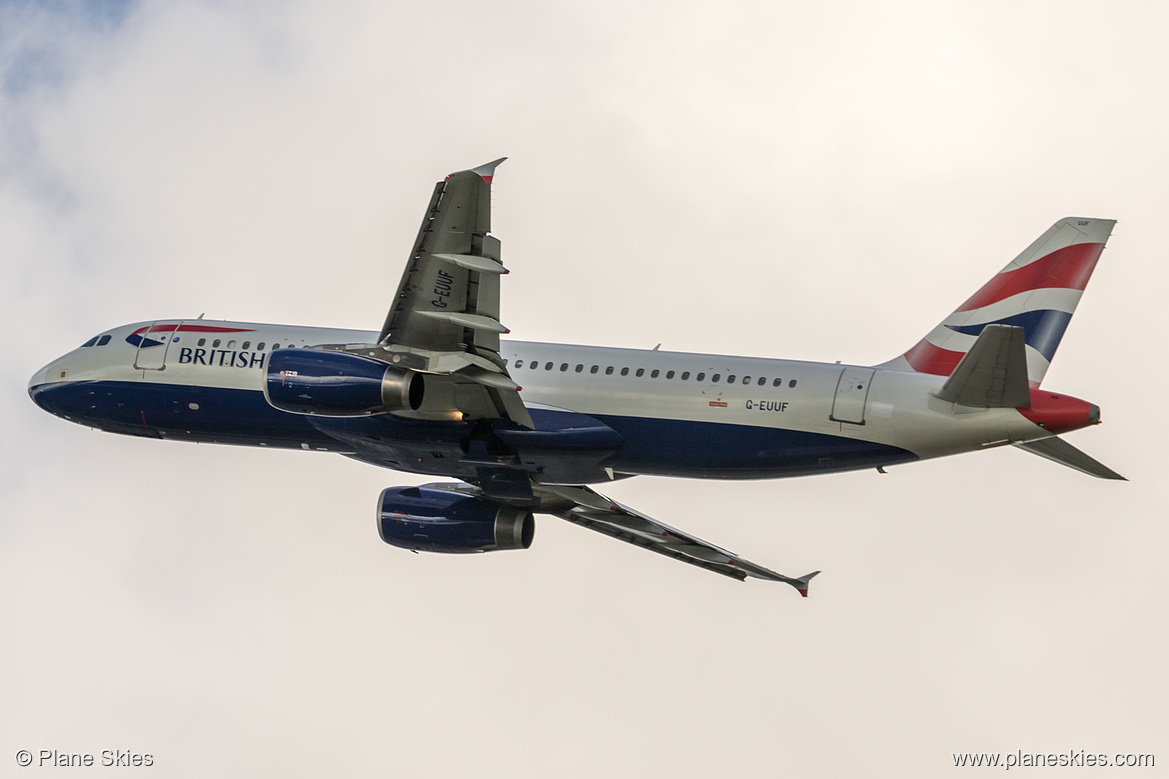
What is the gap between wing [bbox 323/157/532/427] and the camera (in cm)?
3119

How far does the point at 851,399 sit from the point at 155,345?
19.2 m

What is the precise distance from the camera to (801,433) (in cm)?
3547

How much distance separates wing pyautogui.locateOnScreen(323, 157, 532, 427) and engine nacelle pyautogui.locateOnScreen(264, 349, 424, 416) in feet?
1.35

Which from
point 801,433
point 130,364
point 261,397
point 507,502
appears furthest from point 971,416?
point 130,364

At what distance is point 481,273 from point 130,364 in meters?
13.6

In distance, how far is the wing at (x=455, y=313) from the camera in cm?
3119

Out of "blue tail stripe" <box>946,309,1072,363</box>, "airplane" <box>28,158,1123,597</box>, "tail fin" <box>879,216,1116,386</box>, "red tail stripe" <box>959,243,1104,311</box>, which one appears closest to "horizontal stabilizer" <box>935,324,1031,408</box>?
"airplane" <box>28,158,1123,597</box>

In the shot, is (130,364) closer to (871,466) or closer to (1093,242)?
(871,466)

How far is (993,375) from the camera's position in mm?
32562

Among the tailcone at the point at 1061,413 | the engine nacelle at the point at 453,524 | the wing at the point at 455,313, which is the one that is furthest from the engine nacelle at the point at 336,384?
the tailcone at the point at 1061,413

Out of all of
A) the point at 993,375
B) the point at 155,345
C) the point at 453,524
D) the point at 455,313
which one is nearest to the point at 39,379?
the point at 155,345

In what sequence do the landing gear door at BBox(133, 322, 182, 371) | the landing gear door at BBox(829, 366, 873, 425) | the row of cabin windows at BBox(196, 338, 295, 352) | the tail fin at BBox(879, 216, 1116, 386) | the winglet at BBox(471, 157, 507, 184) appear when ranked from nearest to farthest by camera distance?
the winglet at BBox(471, 157, 507, 184) → the landing gear door at BBox(829, 366, 873, 425) → the tail fin at BBox(879, 216, 1116, 386) → the row of cabin windows at BBox(196, 338, 295, 352) → the landing gear door at BBox(133, 322, 182, 371)

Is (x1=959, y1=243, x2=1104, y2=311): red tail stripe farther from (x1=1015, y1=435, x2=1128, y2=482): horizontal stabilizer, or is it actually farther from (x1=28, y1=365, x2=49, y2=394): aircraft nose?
(x1=28, y1=365, x2=49, y2=394): aircraft nose

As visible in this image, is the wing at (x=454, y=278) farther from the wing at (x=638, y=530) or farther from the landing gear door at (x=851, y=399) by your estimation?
the wing at (x=638, y=530)
